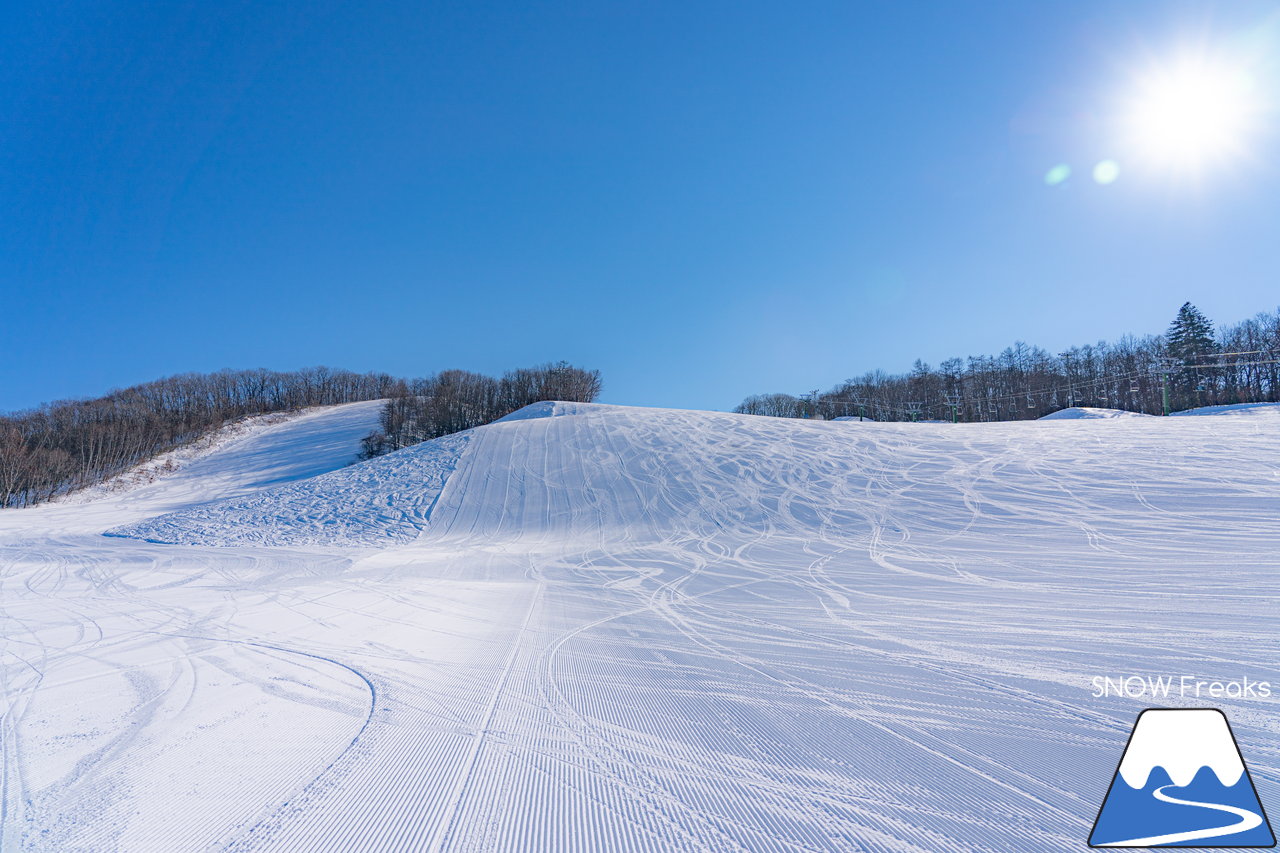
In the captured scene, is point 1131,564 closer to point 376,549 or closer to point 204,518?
point 376,549

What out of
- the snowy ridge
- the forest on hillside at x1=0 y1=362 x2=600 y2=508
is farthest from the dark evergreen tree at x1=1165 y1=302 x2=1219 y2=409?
the snowy ridge

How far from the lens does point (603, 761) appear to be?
3.09 metres

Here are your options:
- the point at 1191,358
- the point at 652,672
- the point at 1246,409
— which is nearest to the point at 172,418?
the point at 652,672

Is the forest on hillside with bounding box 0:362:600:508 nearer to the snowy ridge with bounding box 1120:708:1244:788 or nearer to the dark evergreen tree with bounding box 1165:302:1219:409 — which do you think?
the snowy ridge with bounding box 1120:708:1244:788

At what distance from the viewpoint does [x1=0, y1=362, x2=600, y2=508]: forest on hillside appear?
112 ft

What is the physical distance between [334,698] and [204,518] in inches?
717

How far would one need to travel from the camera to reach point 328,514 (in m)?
17.0

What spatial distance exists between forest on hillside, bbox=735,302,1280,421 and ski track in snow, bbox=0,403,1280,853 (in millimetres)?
36306

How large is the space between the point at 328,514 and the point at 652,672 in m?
16.4

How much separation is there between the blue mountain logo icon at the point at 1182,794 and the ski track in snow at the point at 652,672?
131 millimetres

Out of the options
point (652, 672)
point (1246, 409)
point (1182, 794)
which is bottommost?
point (652, 672)

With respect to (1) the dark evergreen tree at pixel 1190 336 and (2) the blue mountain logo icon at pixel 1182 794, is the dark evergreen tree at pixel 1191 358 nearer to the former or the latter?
(1) the dark evergreen tree at pixel 1190 336

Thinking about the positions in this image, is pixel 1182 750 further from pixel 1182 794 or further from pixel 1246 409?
pixel 1246 409

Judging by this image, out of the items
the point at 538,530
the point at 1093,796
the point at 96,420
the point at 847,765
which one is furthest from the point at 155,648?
the point at 96,420
